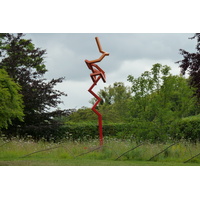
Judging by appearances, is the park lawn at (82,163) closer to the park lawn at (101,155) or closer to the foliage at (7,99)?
the park lawn at (101,155)

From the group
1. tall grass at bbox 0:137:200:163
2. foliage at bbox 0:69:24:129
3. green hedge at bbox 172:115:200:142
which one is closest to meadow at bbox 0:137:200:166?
tall grass at bbox 0:137:200:163

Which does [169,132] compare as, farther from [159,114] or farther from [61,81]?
[61,81]

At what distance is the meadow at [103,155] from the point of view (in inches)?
510

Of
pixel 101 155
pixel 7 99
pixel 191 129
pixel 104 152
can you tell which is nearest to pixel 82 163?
pixel 101 155

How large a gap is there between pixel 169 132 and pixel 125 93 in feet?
91.8

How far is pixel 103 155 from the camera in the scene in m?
14.4

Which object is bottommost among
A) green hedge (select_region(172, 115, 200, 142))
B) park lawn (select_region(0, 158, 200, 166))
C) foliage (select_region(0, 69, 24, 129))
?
park lawn (select_region(0, 158, 200, 166))

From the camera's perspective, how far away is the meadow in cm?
1295

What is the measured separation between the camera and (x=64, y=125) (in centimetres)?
2294

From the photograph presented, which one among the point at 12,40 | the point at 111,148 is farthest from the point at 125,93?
the point at 111,148

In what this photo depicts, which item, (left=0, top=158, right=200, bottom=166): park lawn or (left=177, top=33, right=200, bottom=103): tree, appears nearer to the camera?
(left=0, top=158, right=200, bottom=166): park lawn

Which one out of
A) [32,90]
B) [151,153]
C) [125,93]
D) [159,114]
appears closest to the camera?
[151,153]

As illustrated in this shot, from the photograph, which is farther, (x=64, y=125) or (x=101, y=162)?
(x=64, y=125)

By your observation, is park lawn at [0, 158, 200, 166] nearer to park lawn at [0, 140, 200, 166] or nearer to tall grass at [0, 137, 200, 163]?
park lawn at [0, 140, 200, 166]
